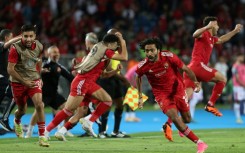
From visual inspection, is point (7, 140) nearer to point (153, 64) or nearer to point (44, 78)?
point (44, 78)

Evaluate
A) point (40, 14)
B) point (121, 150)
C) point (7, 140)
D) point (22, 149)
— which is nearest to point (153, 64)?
point (121, 150)

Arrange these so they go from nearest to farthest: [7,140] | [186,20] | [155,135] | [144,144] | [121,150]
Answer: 1. [121,150]
2. [144,144]
3. [7,140]
4. [155,135]
5. [186,20]

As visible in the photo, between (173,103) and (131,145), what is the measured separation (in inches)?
56.0

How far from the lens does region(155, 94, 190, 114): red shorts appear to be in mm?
15070

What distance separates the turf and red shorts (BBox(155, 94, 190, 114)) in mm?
735

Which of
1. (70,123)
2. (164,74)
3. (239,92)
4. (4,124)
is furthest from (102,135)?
(239,92)

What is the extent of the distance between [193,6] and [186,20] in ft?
4.75

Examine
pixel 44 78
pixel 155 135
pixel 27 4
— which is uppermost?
pixel 27 4

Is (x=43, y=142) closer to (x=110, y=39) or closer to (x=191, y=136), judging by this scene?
(x=110, y=39)

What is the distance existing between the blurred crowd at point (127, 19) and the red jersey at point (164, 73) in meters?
15.4

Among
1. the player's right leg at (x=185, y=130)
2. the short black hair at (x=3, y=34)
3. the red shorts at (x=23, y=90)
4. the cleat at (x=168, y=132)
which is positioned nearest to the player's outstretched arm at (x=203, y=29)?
the cleat at (x=168, y=132)

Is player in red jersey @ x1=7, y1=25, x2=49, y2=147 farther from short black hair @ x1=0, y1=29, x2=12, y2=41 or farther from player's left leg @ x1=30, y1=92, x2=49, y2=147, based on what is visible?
short black hair @ x1=0, y1=29, x2=12, y2=41

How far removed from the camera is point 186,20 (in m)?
37.8

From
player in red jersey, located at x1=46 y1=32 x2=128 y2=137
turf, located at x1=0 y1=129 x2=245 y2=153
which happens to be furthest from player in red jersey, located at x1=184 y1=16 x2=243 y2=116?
player in red jersey, located at x1=46 y1=32 x2=128 y2=137
